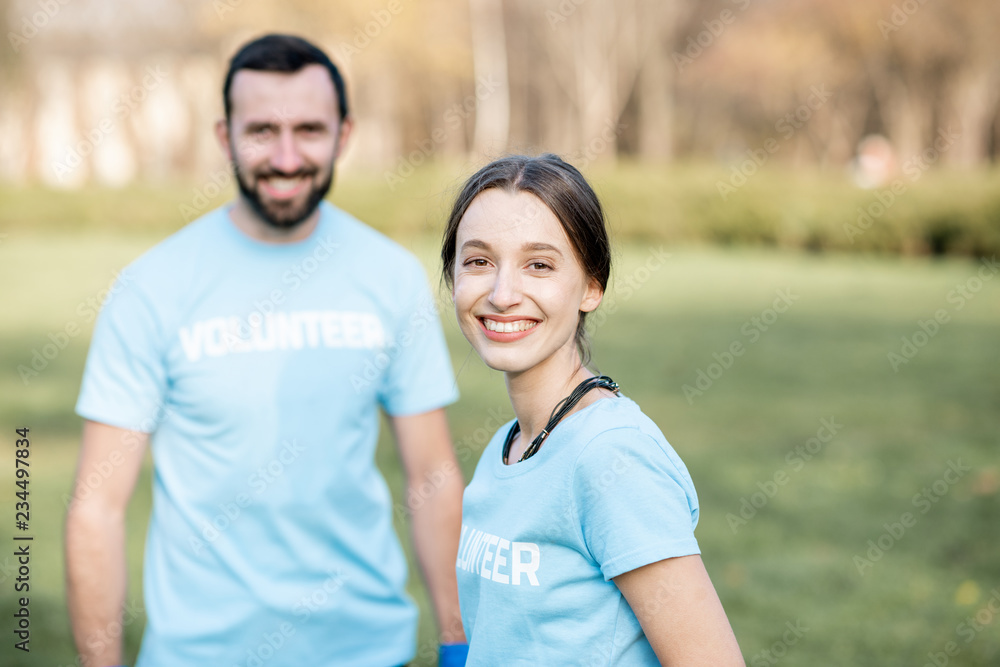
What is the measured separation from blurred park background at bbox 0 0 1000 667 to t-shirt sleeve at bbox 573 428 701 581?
22 centimetres

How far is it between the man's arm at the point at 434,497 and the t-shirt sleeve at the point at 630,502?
3.97 ft

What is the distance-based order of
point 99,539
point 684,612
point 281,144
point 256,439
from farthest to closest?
point 281,144 → point 256,439 → point 99,539 → point 684,612

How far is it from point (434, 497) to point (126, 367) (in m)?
0.90

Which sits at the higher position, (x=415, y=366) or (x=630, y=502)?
(x=630, y=502)

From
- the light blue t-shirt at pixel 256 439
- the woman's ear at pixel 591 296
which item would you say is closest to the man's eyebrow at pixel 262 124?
the light blue t-shirt at pixel 256 439

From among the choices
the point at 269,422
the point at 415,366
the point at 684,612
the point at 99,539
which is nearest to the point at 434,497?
the point at 415,366

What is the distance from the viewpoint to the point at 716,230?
960 inches

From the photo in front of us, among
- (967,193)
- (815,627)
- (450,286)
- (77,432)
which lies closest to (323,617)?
(450,286)

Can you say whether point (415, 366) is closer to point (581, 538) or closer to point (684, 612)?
point (581, 538)

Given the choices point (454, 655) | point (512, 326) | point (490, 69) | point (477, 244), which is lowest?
point (454, 655)

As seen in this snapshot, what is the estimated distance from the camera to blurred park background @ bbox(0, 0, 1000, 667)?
18.7 ft

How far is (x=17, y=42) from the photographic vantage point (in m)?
9.51

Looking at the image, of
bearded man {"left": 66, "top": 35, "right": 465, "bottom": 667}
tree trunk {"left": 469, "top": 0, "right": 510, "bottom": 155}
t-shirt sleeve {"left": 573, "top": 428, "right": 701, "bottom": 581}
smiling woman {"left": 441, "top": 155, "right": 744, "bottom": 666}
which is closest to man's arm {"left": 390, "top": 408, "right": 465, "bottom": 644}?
bearded man {"left": 66, "top": 35, "right": 465, "bottom": 667}

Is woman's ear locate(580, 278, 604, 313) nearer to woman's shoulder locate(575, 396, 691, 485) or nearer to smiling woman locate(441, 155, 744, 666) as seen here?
smiling woman locate(441, 155, 744, 666)
